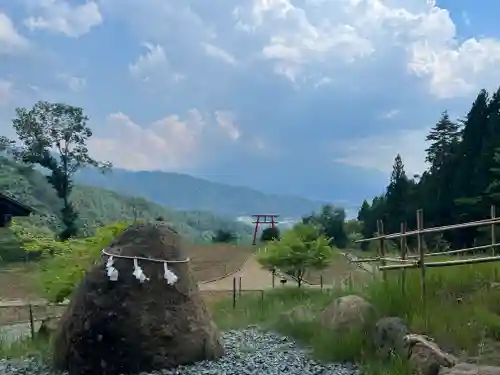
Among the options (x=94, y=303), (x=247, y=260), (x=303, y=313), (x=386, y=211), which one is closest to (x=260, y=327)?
(x=303, y=313)

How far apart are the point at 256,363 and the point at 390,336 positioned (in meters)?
1.20

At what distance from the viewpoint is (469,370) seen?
413 cm

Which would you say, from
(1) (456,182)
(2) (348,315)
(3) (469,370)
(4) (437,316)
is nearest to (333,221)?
(1) (456,182)

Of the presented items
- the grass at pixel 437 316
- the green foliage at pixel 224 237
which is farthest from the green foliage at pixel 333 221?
the grass at pixel 437 316

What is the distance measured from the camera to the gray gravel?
17.2ft

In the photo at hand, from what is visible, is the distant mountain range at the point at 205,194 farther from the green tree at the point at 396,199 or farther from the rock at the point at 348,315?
the rock at the point at 348,315

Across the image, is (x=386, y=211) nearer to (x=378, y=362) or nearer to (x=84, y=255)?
(x=84, y=255)

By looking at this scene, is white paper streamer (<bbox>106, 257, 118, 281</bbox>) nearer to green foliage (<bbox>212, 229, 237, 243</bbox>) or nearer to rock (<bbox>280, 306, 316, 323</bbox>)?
rock (<bbox>280, 306, 316, 323</bbox>)

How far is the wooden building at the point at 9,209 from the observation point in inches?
782

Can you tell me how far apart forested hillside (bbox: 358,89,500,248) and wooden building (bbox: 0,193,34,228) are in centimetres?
1283

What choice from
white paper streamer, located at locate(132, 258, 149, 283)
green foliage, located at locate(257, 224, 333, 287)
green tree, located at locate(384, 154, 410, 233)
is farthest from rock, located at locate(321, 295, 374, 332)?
green tree, located at locate(384, 154, 410, 233)

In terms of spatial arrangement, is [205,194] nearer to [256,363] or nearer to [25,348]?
[25,348]

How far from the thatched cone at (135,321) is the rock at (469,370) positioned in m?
2.29

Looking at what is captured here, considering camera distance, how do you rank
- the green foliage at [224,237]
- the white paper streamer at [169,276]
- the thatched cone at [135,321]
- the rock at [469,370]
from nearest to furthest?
1. the rock at [469,370]
2. the thatched cone at [135,321]
3. the white paper streamer at [169,276]
4. the green foliage at [224,237]
